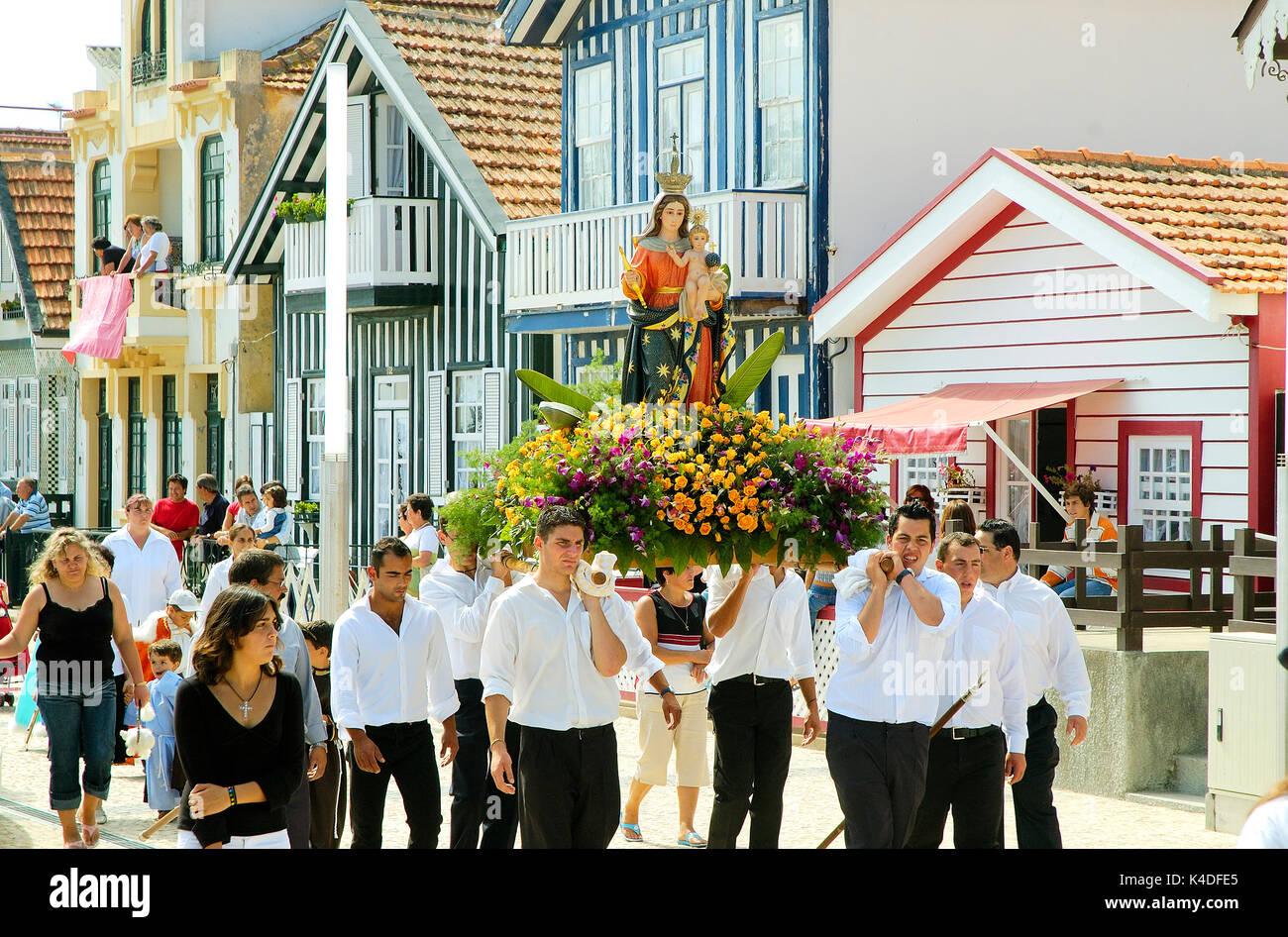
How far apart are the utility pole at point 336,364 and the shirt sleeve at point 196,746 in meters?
7.07

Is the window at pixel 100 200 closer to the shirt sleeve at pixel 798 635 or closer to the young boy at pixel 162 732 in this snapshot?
the young boy at pixel 162 732

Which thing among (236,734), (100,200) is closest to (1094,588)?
(236,734)

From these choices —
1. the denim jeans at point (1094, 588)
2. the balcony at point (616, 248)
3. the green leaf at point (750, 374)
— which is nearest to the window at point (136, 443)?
the balcony at point (616, 248)

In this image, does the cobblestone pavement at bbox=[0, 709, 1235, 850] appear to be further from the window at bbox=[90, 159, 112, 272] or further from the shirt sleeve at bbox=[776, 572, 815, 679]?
the window at bbox=[90, 159, 112, 272]

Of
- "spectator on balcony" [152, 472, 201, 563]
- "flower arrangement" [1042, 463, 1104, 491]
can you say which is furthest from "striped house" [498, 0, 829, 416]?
"spectator on balcony" [152, 472, 201, 563]

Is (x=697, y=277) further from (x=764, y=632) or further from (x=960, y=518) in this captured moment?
(x=764, y=632)

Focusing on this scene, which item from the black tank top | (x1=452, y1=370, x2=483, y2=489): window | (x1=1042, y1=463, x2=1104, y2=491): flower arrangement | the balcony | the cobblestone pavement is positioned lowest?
the cobblestone pavement

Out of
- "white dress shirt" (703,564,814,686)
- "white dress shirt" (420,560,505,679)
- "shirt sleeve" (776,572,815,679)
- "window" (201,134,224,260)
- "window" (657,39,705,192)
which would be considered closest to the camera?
"white dress shirt" (703,564,814,686)

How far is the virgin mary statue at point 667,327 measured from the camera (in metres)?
10.5

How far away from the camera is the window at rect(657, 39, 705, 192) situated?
19.9 meters

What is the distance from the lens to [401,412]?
24.1m

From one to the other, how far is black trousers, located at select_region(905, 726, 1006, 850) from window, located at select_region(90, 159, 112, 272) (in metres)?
25.1
